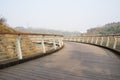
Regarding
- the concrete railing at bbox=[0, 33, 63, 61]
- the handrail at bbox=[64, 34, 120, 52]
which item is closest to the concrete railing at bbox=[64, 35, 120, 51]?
the handrail at bbox=[64, 34, 120, 52]

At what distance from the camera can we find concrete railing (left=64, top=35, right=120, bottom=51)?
9.96m

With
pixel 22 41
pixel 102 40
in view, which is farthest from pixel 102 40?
pixel 22 41

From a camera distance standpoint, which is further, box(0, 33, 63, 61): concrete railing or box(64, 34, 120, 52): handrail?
box(64, 34, 120, 52): handrail

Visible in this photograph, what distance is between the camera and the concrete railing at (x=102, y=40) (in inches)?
392

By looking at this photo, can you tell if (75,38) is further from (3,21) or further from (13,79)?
(13,79)

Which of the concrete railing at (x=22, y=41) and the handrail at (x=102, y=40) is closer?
the concrete railing at (x=22, y=41)

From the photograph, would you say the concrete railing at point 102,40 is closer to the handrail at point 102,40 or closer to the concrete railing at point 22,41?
the handrail at point 102,40

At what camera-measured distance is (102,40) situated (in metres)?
14.5

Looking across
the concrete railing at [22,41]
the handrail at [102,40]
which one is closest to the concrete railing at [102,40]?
the handrail at [102,40]

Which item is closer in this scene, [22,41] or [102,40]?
[22,41]

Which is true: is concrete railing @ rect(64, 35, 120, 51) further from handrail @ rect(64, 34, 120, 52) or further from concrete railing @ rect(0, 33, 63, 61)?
concrete railing @ rect(0, 33, 63, 61)

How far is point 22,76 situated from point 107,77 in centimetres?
212

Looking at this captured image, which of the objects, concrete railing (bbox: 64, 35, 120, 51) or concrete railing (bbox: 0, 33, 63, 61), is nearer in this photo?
concrete railing (bbox: 0, 33, 63, 61)

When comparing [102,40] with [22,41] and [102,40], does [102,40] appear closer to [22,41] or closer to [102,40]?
[102,40]
